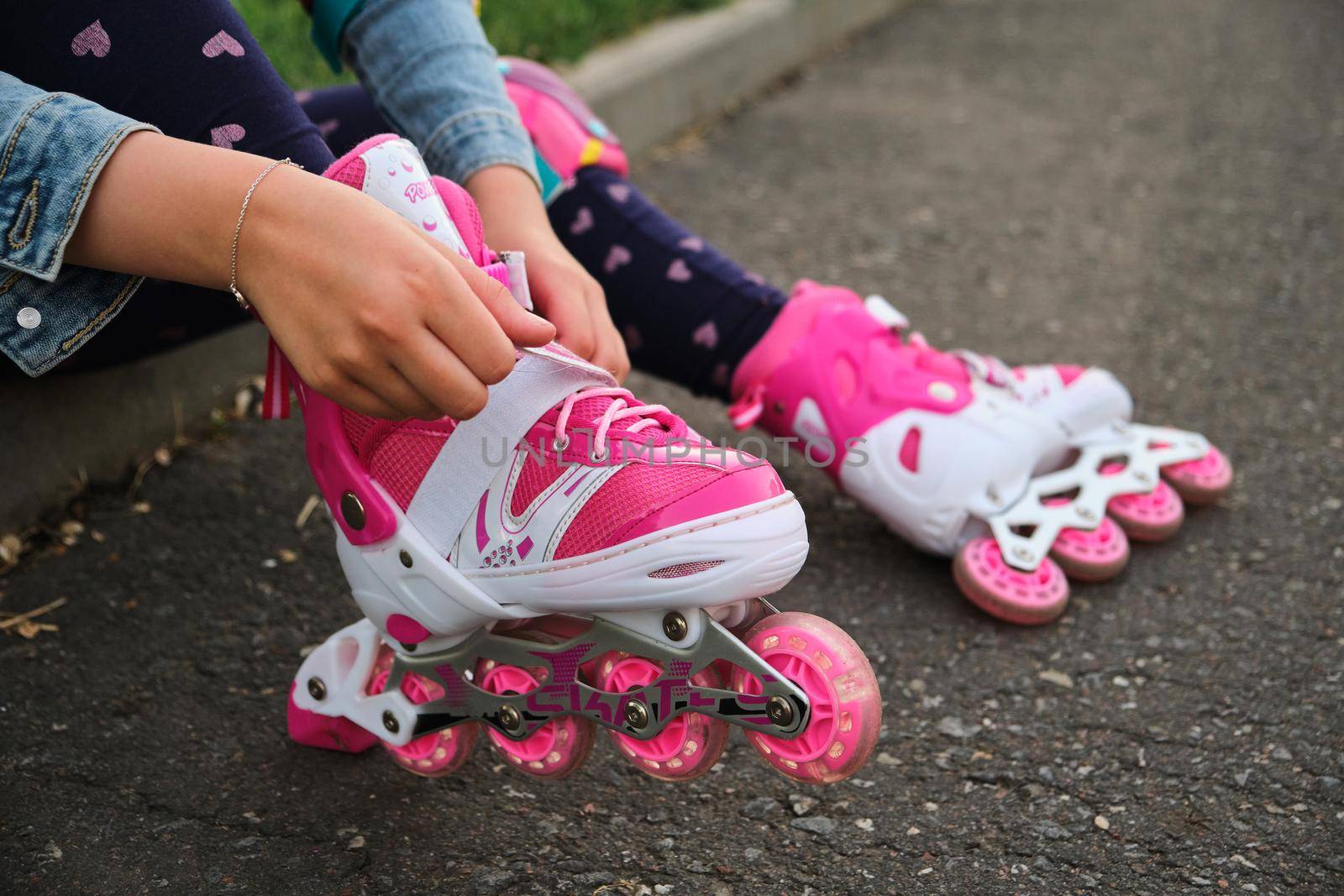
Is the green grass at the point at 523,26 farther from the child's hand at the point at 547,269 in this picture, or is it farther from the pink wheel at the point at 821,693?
the pink wheel at the point at 821,693

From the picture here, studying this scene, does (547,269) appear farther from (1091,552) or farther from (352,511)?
(1091,552)

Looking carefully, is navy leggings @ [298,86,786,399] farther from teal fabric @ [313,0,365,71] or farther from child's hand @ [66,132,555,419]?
child's hand @ [66,132,555,419]

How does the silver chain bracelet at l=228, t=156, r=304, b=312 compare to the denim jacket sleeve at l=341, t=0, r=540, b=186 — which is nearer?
the silver chain bracelet at l=228, t=156, r=304, b=312

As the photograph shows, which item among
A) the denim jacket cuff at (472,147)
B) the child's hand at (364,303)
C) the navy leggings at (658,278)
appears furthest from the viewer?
the navy leggings at (658,278)

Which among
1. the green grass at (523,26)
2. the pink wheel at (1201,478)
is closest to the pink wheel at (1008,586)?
the pink wheel at (1201,478)

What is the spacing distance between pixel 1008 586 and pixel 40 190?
1.00 metres

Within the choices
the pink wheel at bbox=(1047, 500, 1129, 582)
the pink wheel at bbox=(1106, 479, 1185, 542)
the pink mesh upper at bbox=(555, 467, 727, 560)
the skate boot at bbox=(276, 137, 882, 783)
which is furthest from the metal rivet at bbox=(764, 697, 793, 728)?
the pink wheel at bbox=(1106, 479, 1185, 542)

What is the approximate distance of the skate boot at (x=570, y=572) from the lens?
0.87 metres

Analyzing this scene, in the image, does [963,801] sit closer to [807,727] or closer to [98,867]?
[807,727]

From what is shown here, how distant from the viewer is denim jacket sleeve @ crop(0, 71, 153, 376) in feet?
2.54

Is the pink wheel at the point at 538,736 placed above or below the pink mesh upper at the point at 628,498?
→ below

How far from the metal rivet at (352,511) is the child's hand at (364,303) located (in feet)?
0.69

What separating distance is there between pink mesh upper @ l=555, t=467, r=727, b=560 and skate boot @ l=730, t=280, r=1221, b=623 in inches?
18.9

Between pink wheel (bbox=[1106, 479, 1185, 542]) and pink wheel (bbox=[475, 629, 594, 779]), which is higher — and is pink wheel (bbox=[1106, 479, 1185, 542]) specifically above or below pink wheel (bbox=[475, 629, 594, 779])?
below
